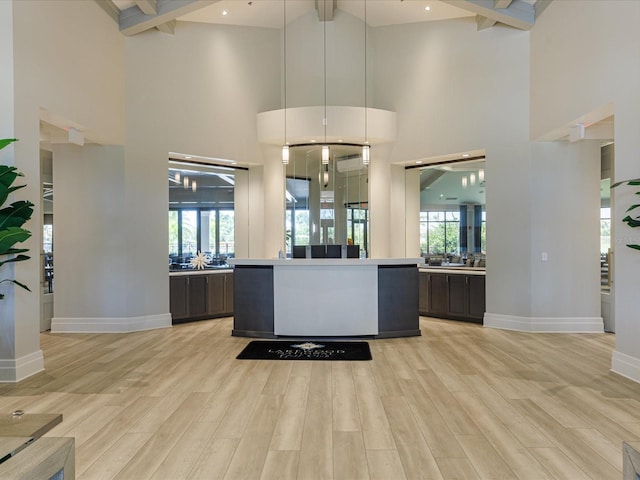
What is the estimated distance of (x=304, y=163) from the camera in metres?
8.66

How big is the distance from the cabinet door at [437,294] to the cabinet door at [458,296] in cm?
10

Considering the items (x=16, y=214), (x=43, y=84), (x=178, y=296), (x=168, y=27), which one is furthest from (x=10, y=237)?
(x=168, y=27)

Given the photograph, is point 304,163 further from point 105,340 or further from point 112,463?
point 112,463

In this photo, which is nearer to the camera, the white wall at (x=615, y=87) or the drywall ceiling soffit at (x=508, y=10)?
the white wall at (x=615, y=87)

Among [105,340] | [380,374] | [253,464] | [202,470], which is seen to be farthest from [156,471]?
[105,340]

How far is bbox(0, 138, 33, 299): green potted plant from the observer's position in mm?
4008

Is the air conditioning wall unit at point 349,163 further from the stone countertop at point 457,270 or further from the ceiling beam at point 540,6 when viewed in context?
the ceiling beam at point 540,6

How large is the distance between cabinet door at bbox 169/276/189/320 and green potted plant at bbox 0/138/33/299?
3.06 metres

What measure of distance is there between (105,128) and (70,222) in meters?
1.57

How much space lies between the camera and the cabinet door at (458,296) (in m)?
7.64

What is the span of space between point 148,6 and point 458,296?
6.49 metres

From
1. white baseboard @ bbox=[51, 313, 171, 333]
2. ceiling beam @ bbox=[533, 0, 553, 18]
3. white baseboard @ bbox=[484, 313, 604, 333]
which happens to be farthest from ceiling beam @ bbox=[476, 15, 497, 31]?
white baseboard @ bbox=[51, 313, 171, 333]

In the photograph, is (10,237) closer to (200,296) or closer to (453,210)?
(200,296)

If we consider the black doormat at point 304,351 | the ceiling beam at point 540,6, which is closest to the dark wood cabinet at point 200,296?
the black doormat at point 304,351
